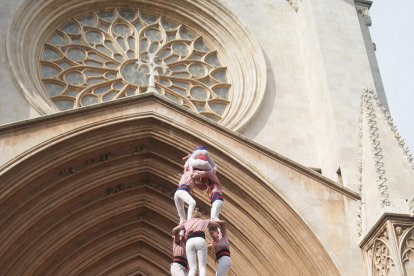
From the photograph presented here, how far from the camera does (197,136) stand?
1179cm

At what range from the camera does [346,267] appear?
35.7 feet

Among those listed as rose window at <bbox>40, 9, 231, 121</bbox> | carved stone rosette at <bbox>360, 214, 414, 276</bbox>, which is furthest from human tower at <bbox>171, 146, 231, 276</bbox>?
rose window at <bbox>40, 9, 231, 121</bbox>

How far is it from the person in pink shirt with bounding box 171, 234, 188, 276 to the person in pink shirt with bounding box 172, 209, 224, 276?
0.12m

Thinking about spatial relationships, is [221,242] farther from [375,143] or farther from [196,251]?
[375,143]

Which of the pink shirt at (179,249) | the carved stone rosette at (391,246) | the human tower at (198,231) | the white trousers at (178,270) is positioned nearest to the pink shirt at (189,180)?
the human tower at (198,231)

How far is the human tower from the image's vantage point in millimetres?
6746

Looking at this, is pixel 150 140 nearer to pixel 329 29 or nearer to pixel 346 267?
pixel 346 267

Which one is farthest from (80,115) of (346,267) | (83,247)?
(346,267)

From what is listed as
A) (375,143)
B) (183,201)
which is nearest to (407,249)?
(375,143)

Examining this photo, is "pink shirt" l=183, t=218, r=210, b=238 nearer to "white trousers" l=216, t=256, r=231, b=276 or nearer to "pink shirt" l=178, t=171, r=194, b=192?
"white trousers" l=216, t=256, r=231, b=276

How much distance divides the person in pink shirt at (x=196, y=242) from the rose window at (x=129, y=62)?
716 cm

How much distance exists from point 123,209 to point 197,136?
6.01ft

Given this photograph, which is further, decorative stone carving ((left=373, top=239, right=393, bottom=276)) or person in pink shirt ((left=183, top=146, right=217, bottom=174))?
decorative stone carving ((left=373, top=239, right=393, bottom=276))

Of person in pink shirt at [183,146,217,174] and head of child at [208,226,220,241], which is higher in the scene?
person in pink shirt at [183,146,217,174]
